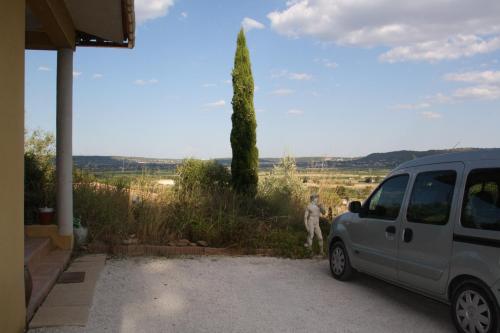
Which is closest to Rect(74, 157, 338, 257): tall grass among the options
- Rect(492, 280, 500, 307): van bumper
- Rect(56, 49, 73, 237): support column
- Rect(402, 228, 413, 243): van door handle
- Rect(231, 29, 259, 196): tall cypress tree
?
Rect(56, 49, 73, 237): support column

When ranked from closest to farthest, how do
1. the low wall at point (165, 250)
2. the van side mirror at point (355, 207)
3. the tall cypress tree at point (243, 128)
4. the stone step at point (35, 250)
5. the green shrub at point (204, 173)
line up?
the stone step at point (35, 250) < the van side mirror at point (355, 207) < the low wall at point (165, 250) < the tall cypress tree at point (243, 128) < the green shrub at point (204, 173)

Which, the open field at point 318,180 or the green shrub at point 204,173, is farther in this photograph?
the green shrub at point 204,173

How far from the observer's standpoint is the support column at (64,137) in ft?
26.3

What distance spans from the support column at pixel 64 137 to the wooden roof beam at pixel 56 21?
0.34 metres

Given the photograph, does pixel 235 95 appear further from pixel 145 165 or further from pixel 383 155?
pixel 383 155

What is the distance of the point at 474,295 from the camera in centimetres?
441

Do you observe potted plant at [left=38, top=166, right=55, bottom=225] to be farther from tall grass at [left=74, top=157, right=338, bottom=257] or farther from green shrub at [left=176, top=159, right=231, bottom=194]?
green shrub at [left=176, top=159, right=231, bottom=194]

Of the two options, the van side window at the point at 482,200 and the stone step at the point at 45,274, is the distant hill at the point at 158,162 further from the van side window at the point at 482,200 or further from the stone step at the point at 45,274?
the van side window at the point at 482,200

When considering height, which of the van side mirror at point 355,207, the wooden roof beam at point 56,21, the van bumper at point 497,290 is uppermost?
the wooden roof beam at point 56,21

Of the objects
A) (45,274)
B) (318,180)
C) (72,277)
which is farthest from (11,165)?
(318,180)

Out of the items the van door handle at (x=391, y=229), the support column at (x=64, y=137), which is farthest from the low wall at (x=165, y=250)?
the van door handle at (x=391, y=229)

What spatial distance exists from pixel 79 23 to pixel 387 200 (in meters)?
5.84

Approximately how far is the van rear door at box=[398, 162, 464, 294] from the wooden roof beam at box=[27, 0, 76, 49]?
516cm

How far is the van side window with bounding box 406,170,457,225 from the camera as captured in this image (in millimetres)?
4875
